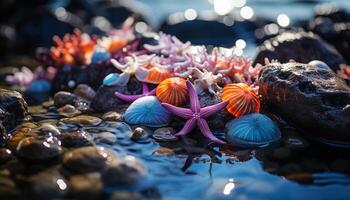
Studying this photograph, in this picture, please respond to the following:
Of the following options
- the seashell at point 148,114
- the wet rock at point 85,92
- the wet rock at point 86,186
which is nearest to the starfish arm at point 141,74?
the seashell at point 148,114

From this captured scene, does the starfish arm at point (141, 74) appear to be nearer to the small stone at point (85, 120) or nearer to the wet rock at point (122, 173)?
the small stone at point (85, 120)

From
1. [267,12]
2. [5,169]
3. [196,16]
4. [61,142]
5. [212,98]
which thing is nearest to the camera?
[5,169]

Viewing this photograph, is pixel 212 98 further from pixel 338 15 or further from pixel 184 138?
pixel 338 15

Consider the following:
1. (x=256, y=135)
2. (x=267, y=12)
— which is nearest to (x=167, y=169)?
(x=256, y=135)

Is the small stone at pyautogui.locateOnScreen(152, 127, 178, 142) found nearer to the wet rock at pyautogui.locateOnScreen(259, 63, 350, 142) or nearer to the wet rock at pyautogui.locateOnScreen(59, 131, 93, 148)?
the wet rock at pyautogui.locateOnScreen(59, 131, 93, 148)

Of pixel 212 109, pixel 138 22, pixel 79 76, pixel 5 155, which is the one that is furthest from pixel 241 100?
pixel 138 22

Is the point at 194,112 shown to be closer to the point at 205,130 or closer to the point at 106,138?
the point at 205,130

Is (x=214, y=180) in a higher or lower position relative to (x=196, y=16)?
lower

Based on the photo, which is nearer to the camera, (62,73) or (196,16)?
(62,73)
